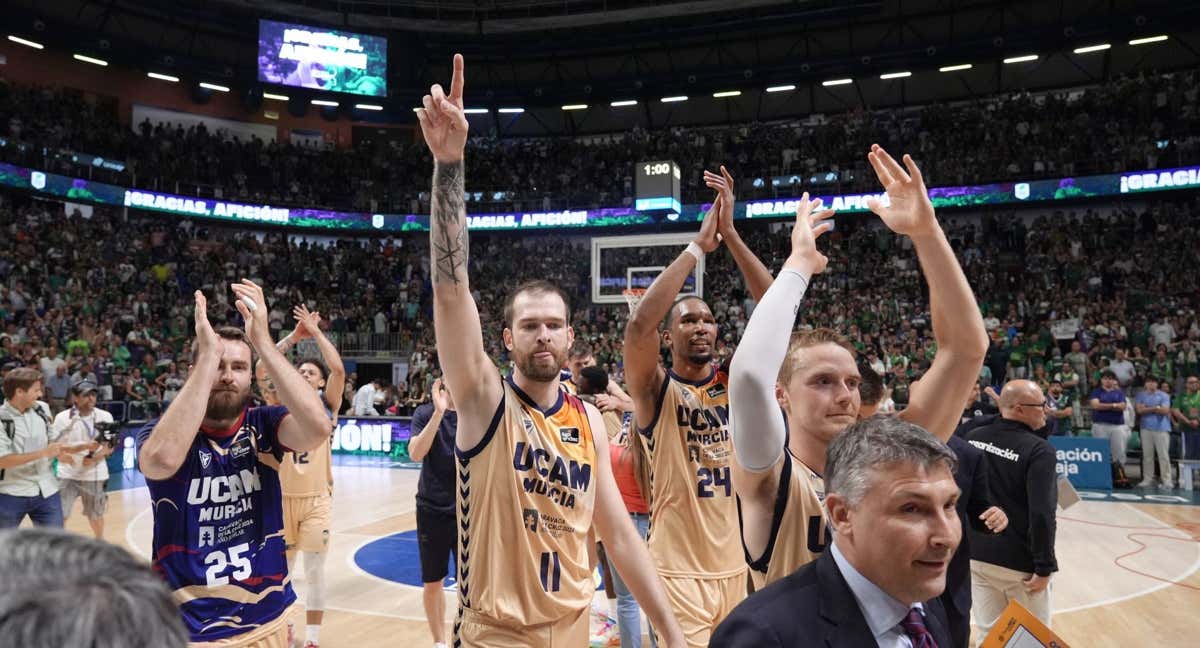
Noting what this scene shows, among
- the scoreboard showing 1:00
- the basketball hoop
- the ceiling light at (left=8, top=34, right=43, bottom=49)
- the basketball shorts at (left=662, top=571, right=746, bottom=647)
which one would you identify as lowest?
the basketball shorts at (left=662, top=571, right=746, bottom=647)

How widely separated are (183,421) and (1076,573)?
31.0 ft

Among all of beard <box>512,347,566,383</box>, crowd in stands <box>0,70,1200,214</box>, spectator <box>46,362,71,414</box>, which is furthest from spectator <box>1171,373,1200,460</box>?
spectator <box>46,362,71,414</box>

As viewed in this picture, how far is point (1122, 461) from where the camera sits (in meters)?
14.6

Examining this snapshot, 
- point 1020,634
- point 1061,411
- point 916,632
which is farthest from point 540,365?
point 1061,411

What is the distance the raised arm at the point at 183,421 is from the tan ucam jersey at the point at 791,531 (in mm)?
2242

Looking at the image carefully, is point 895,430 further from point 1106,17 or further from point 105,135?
point 105,135

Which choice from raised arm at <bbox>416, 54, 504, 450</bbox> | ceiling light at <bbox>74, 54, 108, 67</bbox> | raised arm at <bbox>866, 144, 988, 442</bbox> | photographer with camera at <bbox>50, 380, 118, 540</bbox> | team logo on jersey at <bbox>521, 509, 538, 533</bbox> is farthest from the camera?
ceiling light at <bbox>74, 54, 108, 67</bbox>

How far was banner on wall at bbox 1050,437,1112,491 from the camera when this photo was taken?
1421cm

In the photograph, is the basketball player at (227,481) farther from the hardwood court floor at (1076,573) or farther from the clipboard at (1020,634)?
the hardwood court floor at (1076,573)

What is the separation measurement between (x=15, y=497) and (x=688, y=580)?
6.25m

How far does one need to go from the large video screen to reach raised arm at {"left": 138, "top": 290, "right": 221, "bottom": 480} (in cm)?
3067

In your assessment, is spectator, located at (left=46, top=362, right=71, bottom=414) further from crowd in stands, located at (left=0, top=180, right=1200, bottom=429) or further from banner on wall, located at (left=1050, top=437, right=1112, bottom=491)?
banner on wall, located at (left=1050, top=437, right=1112, bottom=491)

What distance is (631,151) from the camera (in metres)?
32.6

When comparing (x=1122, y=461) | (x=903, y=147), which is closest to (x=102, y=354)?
(x=1122, y=461)
